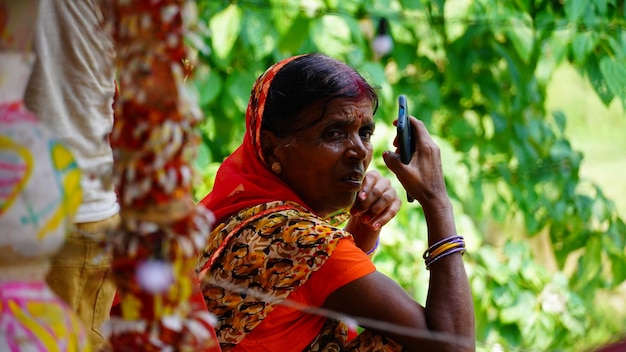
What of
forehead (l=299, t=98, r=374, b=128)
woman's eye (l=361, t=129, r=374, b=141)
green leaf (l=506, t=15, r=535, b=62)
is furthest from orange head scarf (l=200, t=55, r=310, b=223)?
green leaf (l=506, t=15, r=535, b=62)

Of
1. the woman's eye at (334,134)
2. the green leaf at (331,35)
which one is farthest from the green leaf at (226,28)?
the woman's eye at (334,134)

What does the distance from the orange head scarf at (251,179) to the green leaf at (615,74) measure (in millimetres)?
1806

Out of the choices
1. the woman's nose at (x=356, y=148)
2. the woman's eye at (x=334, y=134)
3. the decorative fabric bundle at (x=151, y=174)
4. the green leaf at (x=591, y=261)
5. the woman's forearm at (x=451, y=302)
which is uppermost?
the decorative fabric bundle at (x=151, y=174)

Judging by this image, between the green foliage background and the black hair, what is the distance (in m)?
1.34

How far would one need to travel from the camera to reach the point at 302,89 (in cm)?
209

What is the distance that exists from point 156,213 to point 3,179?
20cm

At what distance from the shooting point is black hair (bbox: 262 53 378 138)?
2096 mm

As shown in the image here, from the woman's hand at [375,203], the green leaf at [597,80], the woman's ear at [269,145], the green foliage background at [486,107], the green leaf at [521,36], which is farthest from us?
the green leaf at [521,36]

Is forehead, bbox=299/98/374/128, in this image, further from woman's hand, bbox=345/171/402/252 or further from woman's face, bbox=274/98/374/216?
woman's hand, bbox=345/171/402/252

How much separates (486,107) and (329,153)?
251cm

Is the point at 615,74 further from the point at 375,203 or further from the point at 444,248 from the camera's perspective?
the point at 444,248

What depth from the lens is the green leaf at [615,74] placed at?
3.49 meters

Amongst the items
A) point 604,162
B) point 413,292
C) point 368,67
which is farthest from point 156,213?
point 604,162

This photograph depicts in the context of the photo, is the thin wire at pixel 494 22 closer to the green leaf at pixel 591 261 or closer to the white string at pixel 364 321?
the green leaf at pixel 591 261
